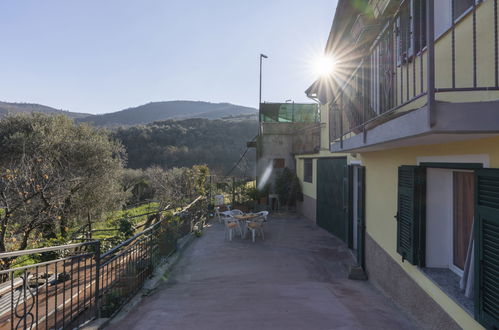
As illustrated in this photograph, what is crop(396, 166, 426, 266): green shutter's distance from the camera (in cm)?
378

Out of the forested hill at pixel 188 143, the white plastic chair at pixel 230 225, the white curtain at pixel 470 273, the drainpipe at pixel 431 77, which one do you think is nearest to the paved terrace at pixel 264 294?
the white plastic chair at pixel 230 225

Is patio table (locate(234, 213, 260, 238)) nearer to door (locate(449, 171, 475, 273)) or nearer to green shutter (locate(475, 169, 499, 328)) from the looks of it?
door (locate(449, 171, 475, 273))

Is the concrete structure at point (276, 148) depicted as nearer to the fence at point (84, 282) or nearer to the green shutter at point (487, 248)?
the fence at point (84, 282)

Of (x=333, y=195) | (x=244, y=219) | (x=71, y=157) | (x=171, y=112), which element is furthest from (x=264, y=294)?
(x=171, y=112)

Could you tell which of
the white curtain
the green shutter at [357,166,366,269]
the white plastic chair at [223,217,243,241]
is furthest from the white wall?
the white plastic chair at [223,217,243,241]

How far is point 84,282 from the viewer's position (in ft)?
13.3

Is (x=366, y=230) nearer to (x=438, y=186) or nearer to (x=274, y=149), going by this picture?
(x=438, y=186)

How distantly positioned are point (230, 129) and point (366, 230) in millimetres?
40005

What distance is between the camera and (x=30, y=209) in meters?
8.02

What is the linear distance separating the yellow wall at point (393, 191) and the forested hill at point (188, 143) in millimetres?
24637

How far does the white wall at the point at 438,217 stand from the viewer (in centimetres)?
370

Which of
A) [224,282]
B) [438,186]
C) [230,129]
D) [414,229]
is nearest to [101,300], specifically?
[224,282]

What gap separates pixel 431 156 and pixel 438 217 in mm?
790

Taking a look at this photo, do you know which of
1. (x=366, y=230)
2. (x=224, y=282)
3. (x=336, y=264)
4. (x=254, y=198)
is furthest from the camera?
(x=254, y=198)
